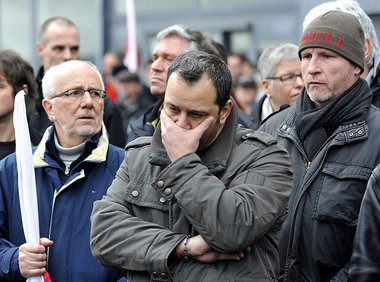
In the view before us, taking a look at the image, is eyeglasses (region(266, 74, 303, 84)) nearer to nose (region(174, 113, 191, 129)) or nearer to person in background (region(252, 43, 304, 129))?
person in background (region(252, 43, 304, 129))

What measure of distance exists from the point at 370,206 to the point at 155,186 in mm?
917

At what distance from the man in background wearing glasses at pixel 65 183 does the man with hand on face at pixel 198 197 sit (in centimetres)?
69

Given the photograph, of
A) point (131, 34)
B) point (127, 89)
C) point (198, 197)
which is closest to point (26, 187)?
point (198, 197)

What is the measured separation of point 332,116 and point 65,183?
4.96ft

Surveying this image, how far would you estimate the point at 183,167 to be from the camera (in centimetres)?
263

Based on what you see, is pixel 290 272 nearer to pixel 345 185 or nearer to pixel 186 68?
pixel 345 185

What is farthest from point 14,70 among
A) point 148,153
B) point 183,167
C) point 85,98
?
point 183,167

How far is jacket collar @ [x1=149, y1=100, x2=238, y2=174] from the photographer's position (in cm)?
276

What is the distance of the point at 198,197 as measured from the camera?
2.55 meters

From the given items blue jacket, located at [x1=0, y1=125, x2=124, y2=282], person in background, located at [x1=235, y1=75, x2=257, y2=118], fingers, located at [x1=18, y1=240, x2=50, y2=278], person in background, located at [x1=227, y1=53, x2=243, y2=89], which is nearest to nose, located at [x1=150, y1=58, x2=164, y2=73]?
blue jacket, located at [x1=0, y1=125, x2=124, y2=282]

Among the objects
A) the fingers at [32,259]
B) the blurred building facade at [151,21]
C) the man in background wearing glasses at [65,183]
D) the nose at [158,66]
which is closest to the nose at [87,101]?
the man in background wearing glasses at [65,183]

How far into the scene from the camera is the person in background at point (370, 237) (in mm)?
2652

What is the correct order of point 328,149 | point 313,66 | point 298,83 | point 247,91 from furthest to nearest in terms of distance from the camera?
point 247,91
point 298,83
point 313,66
point 328,149

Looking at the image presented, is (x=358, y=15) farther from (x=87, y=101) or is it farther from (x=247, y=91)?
(x=247, y=91)
